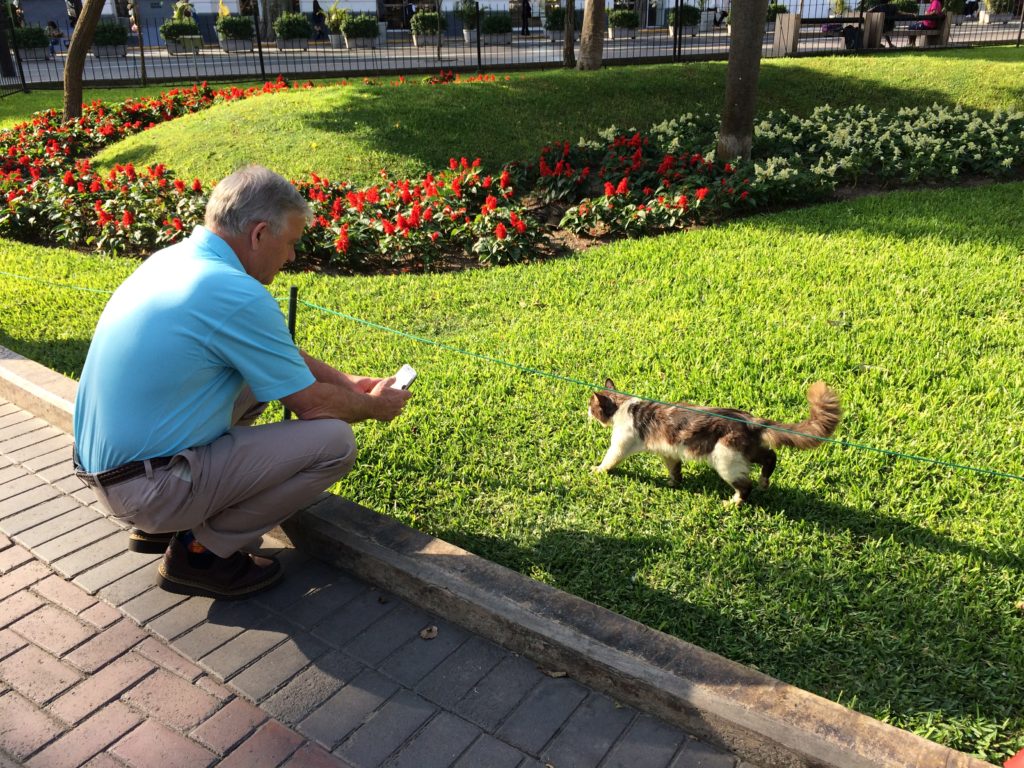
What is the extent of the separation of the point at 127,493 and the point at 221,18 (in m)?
34.9

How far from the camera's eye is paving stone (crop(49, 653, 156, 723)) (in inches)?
116

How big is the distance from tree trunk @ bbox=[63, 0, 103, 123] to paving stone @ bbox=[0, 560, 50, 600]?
11430 mm

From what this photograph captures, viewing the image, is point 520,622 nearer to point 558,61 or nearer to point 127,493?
point 127,493

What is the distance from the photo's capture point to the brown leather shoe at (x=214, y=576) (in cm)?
350

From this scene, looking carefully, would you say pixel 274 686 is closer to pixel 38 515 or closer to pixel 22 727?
pixel 22 727

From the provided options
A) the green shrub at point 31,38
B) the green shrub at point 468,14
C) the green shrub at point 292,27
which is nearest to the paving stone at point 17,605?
the green shrub at point 31,38

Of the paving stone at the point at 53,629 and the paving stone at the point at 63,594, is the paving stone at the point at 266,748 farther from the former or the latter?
the paving stone at the point at 63,594

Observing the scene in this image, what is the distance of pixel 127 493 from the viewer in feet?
10.2

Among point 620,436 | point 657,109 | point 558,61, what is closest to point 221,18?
point 558,61

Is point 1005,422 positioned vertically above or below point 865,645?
above

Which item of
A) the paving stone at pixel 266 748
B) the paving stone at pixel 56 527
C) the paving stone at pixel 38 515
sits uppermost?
the paving stone at pixel 38 515

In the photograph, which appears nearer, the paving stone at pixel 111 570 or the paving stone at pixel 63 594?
the paving stone at pixel 63 594

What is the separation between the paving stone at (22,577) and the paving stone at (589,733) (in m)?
2.47

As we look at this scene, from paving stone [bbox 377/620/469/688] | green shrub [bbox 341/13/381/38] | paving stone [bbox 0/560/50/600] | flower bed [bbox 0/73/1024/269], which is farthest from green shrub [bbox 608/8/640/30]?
paving stone [bbox 377/620/469/688]
